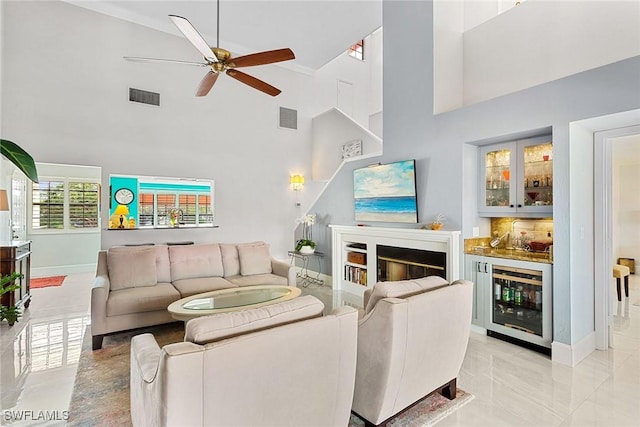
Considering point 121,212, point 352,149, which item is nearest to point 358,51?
point 352,149

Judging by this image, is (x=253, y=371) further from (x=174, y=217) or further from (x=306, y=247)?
(x=174, y=217)

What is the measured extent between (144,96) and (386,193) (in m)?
5.07

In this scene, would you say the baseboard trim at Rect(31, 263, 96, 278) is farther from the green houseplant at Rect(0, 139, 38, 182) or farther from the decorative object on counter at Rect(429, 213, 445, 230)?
the decorative object on counter at Rect(429, 213, 445, 230)

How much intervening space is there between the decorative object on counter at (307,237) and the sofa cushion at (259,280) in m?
1.64

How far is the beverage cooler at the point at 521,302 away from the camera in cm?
312

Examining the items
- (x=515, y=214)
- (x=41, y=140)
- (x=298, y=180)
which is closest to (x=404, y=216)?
(x=515, y=214)

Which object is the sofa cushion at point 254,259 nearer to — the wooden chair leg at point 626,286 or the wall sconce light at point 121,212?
the wall sconce light at point 121,212

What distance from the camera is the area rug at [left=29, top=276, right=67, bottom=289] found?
5602 millimetres

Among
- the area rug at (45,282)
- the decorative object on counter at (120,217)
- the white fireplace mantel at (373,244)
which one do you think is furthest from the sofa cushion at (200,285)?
the area rug at (45,282)

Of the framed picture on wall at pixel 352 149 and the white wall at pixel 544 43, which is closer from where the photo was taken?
the white wall at pixel 544 43

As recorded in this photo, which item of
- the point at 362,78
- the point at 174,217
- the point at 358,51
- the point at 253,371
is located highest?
the point at 358,51

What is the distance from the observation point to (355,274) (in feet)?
17.5

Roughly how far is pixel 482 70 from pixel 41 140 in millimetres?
7020

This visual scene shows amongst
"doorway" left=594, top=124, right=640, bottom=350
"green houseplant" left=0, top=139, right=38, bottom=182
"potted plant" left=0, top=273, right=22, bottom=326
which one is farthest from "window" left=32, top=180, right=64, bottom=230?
"doorway" left=594, top=124, right=640, bottom=350
